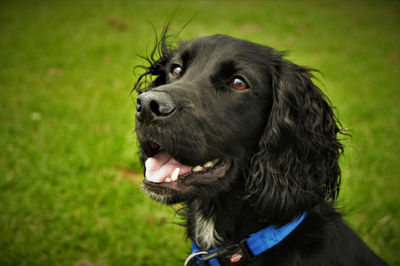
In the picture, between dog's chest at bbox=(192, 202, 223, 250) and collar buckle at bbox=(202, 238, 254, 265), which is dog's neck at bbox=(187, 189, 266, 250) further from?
collar buckle at bbox=(202, 238, 254, 265)

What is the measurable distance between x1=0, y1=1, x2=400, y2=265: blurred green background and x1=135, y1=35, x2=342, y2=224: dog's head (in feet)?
1.69

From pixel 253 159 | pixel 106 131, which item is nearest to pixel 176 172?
pixel 253 159

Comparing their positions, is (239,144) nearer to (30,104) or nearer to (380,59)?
(30,104)

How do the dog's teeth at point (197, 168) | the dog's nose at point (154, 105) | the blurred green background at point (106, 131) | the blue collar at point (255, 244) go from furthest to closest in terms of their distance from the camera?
the blurred green background at point (106, 131)
the dog's teeth at point (197, 168)
the blue collar at point (255, 244)
the dog's nose at point (154, 105)

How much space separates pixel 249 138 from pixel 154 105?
0.75 m

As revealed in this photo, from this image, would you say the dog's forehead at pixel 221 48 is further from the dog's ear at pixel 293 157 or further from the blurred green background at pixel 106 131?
the blurred green background at pixel 106 131

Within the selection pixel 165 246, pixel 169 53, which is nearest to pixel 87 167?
pixel 165 246

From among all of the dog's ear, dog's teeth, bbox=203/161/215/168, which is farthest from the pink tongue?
the dog's ear

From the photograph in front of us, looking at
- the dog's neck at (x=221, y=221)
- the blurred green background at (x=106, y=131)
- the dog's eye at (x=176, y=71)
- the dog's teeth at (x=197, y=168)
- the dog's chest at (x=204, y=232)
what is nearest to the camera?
the dog's teeth at (x=197, y=168)

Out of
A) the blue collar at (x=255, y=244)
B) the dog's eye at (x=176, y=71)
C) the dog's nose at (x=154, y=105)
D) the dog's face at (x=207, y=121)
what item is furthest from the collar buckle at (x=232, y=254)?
the dog's eye at (x=176, y=71)

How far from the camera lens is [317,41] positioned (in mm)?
11023

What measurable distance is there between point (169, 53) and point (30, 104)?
4358 mm

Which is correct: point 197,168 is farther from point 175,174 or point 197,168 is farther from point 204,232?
point 204,232

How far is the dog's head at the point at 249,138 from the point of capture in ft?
6.39
